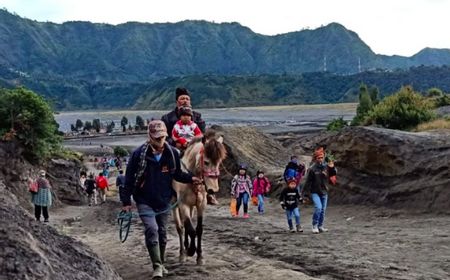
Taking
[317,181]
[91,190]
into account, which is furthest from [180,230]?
[91,190]

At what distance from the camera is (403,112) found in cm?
2658

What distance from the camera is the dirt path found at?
898 cm

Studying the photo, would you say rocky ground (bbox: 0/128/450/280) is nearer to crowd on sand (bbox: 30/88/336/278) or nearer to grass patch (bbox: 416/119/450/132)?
crowd on sand (bbox: 30/88/336/278)

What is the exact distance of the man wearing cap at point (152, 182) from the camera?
846cm

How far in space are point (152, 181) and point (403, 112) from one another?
783 inches

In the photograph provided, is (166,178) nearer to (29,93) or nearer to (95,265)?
(95,265)

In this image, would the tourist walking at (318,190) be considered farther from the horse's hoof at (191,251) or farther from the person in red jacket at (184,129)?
the horse's hoof at (191,251)

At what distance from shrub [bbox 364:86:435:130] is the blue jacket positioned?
1943 cm

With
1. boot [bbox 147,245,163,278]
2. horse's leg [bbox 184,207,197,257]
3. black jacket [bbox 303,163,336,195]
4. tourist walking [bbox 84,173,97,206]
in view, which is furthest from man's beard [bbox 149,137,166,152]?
tourist walking [bbox 84,173,97,206]

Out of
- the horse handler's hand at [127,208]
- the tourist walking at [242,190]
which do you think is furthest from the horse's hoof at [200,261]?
the tourist walking at [242,190]

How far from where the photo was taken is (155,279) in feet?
28.0

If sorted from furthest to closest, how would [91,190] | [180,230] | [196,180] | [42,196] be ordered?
[91,190]
[42,196]
[180,230]
[196,180]

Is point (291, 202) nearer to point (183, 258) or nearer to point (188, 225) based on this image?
point (183, 258)

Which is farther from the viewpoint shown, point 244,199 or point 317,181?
point 244,199
